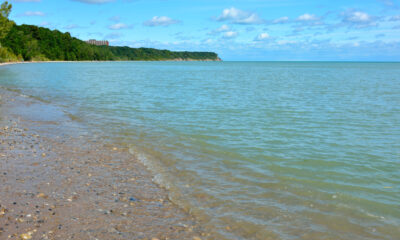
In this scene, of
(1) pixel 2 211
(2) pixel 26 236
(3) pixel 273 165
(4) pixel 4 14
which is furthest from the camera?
(4) pixel 4 14

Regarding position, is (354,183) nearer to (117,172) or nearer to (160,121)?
(117,172)

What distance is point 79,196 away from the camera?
687cm

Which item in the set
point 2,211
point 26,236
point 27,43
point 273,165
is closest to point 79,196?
point 2,211

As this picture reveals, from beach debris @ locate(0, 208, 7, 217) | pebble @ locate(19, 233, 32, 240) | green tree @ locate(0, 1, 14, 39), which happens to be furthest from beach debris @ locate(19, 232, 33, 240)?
green tree @ locate(0, 1, 14, 39)

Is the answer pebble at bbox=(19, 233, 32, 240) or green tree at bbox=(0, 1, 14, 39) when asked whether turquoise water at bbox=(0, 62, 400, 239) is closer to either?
pebble at bbox=(19, 233, 32, 240)

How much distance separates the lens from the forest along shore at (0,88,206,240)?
5.54m

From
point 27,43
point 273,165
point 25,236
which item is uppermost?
point 27,43

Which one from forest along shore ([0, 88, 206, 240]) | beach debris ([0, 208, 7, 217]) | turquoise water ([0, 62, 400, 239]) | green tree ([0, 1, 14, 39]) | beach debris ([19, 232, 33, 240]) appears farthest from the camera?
green tree ([0, 1, 14, 39])

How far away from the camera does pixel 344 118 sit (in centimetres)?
1833

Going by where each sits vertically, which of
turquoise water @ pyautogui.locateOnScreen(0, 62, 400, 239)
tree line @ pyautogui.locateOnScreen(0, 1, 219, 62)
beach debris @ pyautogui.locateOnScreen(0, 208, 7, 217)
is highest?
tree line @ pyautogui.locateOnScreen(0, 1, 219, 62)

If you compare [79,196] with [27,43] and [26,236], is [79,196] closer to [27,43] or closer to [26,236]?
[26,236]

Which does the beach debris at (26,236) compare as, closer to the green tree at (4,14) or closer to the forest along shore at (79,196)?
the forest along shore at (79,196)

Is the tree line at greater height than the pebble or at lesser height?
greater

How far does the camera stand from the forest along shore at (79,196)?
554cm
